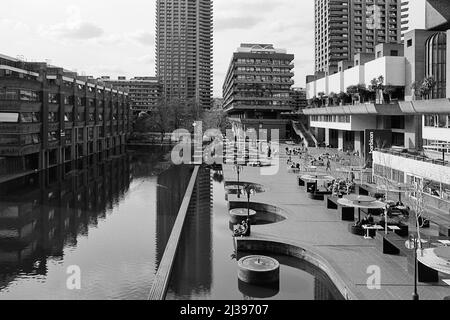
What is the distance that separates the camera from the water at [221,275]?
56.5 ft

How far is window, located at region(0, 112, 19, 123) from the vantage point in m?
45.9

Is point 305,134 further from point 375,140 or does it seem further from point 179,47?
point 179,47

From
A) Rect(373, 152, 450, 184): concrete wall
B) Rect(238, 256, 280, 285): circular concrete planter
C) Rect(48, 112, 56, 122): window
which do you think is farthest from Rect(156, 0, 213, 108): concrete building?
Rect(238, 256, 280, 285): circular concrete planter

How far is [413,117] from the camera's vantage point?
44.7 m

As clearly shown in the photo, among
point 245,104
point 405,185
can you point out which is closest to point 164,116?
point 245,104

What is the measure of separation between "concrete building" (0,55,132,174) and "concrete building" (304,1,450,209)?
36527 mm

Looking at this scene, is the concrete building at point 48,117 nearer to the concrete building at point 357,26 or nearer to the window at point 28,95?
the window at point 28,95

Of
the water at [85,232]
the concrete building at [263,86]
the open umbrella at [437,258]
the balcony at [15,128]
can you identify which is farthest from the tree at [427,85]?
the concrete building at [263,86]

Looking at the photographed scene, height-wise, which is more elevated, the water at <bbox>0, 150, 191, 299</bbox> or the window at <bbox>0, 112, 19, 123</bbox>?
the window at <bbox>0, 112, 19, 123</bbox>

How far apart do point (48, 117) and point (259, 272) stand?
43.9 m

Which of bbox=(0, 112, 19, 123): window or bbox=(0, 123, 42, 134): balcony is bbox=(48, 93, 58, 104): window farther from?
bbox=(0, 112, 19, 123): window

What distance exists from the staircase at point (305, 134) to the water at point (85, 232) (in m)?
36.3

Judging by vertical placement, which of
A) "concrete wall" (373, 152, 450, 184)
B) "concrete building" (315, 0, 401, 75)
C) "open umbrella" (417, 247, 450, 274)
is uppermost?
"concrete building" (315, 0, 401, 75)

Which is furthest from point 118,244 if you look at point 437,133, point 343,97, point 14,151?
point 343,97
